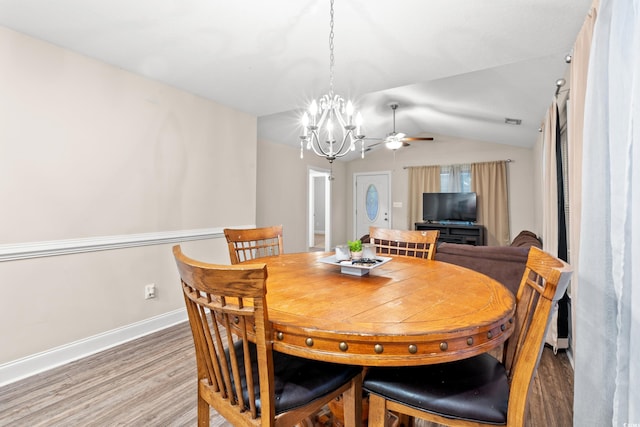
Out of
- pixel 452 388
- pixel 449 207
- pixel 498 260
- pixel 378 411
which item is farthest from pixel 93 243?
pixel 449 207

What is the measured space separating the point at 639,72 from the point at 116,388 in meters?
2.89

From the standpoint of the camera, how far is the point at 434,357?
35.4 inches

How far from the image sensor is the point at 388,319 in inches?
38.7

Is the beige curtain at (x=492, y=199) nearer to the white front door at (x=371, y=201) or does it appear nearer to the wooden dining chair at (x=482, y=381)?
the white front door at (x=371, y=201)

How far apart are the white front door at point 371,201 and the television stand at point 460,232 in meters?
1.22

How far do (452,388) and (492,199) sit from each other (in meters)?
5.89

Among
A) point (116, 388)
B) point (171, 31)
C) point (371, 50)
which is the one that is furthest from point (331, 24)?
point (116, 388)

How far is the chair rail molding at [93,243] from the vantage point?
200 cm

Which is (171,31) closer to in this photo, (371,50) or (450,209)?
(371,50)

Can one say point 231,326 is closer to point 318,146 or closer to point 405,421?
point 405,421

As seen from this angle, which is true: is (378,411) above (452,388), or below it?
below

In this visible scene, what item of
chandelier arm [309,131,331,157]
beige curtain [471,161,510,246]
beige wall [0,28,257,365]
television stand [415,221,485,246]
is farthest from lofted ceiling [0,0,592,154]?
television stand [415,221,485,246]

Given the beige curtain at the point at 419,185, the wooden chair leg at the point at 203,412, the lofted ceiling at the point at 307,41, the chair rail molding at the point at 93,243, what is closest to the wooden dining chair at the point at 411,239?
the lofted ceiling at the point at 307,41

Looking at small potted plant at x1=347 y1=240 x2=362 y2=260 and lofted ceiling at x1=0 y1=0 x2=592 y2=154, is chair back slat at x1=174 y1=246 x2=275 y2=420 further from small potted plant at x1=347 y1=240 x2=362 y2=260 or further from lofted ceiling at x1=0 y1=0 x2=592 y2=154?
lofted ceiling at x1=0 y1=0 x2=592 y2=154
